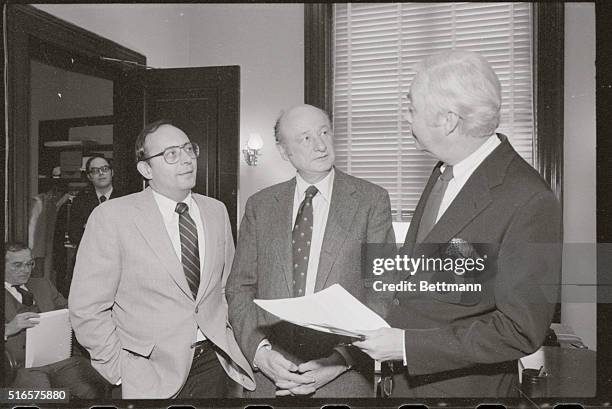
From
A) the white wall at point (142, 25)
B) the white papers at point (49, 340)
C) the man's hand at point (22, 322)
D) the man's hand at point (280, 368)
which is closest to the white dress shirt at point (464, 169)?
the man's hand at point (280, 368)

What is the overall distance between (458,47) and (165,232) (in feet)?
3.21

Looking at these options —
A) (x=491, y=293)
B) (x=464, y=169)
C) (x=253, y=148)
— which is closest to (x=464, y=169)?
(x=464, y=169)

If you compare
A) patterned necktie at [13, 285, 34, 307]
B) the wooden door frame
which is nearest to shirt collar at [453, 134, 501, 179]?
the wooden door frame

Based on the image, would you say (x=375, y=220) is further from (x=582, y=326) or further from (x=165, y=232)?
(x=582, y=326)

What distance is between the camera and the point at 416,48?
5.30ft

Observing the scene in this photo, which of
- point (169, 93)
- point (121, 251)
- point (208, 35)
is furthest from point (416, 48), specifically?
point (121, 251)

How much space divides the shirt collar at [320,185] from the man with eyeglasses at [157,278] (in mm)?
229

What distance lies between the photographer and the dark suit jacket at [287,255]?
1.53 meters

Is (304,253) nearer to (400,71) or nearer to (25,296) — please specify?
(400,71)

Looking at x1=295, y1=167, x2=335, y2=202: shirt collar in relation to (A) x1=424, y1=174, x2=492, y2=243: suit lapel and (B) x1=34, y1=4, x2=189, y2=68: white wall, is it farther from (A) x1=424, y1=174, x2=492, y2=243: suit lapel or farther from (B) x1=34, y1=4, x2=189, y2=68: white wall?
(B) x1=34, y1=4, x2=189, y2=68: white wall

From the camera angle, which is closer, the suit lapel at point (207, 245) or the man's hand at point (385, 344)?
the man's hand at point (385, 344)

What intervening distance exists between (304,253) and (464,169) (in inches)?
Answer: 18.9

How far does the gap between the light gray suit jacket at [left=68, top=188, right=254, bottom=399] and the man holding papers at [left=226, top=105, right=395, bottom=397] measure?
63 millimetres

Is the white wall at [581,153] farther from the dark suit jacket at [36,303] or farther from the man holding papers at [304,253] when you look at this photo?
the dark suit jacket at [36,303]
